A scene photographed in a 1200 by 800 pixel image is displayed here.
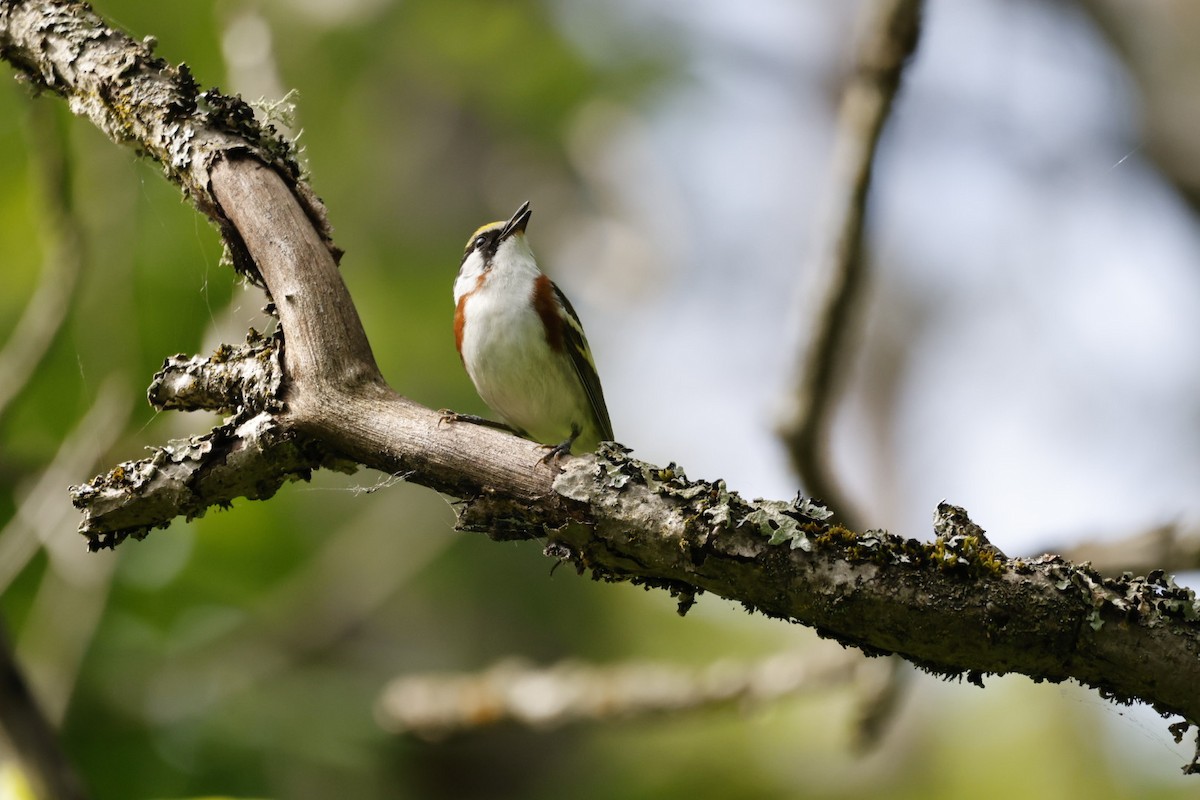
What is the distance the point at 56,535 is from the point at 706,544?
4.11m

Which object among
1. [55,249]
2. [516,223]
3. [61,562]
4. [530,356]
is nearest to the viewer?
[530,356]

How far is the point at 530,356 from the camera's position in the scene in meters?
4.34

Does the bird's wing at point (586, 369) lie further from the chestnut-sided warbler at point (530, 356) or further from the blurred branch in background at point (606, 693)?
the blurred branch in background at point (606, 693)

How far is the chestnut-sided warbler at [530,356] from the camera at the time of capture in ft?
14.3

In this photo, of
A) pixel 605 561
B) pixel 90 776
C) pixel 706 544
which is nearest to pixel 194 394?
pixel 605 561

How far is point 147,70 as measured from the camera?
2.57 m

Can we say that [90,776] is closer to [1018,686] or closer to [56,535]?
[56,535]

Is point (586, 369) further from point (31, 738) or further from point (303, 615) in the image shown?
point (303, 615)

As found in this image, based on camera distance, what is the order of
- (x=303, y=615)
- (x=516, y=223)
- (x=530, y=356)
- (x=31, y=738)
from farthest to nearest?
1. (x=303, y=615)
2. (x=516, y=223)
3. (x=530, y=356)
4. (x=31, y=738)

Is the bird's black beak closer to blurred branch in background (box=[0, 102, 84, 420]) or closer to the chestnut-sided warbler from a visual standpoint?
the chestnut-sided warbler

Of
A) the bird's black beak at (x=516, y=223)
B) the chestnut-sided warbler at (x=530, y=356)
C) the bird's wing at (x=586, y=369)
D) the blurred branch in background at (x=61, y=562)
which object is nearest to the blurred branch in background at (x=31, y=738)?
the blurred branch in background at (x=61, y=562)

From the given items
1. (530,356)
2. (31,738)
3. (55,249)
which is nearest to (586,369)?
(530,356)

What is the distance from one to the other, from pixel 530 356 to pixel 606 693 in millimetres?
1638

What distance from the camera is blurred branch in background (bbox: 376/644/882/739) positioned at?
4.81 meters
